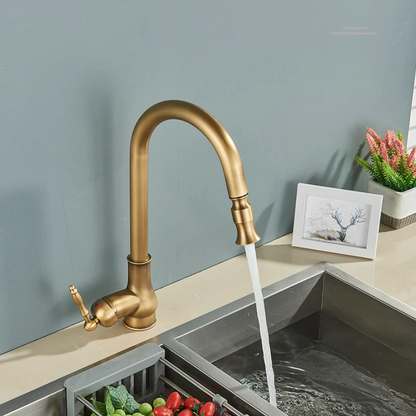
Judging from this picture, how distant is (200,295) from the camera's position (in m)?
1.30

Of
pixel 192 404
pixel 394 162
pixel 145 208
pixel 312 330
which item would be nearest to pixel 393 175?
pixel 394 162

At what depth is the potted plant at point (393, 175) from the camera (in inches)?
62.0

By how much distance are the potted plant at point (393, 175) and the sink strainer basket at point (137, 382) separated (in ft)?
2.59

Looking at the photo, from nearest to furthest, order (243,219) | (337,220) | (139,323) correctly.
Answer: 1. (243,219)
2. (139,323)
3. (337,220)

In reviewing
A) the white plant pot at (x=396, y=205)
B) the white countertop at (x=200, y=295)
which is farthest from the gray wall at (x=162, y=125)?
the white plant pot at (x=396, y=205)

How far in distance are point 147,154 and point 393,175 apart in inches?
30.0

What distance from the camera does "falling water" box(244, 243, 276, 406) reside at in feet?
3.43

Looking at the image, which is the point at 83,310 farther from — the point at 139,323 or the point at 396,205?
the point at 396,205

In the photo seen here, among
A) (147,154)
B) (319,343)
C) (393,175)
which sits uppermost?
(147,154)

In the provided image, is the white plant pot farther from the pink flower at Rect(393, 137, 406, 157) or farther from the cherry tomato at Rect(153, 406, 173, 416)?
the cherry tomato at Rect(153, 406, 173, 416)

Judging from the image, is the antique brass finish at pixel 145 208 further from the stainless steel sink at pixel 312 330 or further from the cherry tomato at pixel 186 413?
the cherry tomato at pixel 186 413

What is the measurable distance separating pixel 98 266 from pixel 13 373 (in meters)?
0.25

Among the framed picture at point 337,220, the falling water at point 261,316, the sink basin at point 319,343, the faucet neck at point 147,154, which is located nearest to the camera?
the faucet neck at point 147,154

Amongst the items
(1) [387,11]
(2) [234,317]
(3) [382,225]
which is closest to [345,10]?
(1) [387,11]
